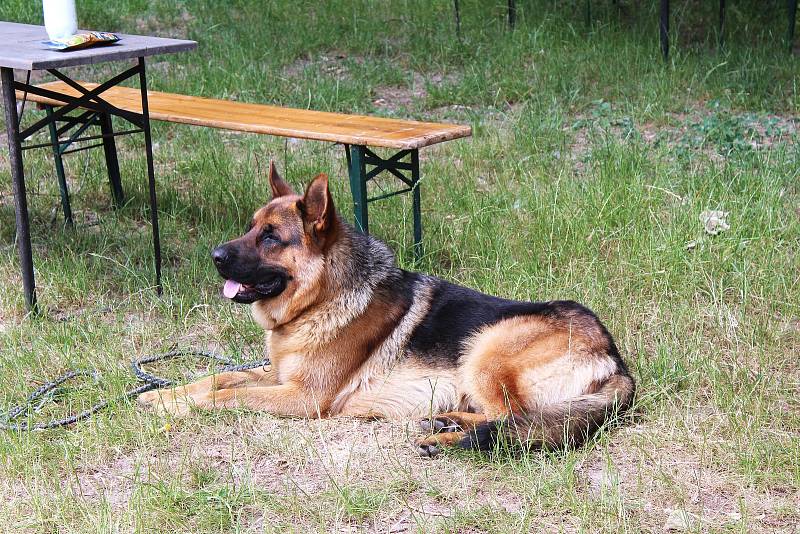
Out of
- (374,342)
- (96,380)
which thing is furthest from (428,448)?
(96,380)

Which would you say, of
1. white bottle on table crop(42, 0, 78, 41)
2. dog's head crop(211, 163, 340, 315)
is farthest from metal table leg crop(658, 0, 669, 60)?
dog's head crop(211, 163, 340, 315)

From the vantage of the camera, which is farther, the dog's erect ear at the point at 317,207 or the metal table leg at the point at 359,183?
the metal table leg at the point at 359,183

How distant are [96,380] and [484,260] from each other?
2.29m

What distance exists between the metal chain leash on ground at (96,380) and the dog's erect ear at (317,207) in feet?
2.78

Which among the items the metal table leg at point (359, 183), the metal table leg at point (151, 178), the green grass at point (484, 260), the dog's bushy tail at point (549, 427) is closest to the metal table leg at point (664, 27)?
the green grass at point (484, 260)

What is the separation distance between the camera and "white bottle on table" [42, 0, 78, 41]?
486cm

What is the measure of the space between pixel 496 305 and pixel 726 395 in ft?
3.43

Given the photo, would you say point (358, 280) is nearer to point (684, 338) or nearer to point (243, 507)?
point (243, 507)

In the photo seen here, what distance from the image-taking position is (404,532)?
10.1 ft

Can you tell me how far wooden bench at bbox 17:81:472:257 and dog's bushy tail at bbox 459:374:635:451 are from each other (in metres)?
1.94

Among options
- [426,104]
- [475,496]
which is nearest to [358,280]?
[475,496]

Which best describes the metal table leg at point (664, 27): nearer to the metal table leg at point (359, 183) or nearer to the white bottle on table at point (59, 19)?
the metal table leg at point (359, 183)

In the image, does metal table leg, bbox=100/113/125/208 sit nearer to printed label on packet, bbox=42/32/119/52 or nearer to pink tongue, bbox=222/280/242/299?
printed label on packet, bbox=42/32/119/52

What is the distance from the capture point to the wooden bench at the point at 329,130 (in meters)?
5.09
